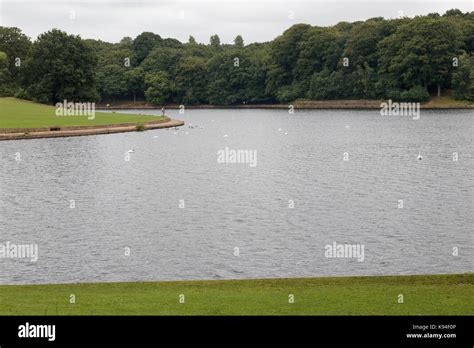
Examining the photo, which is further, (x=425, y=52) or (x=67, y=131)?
(x=425, y=52)

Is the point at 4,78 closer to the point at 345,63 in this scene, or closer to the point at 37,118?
the point at 37,118

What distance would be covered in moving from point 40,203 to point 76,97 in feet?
364

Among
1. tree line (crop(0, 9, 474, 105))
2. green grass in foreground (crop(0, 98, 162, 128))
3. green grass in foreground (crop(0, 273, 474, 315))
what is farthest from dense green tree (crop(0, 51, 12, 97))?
green grass in foreground (crop(0, 273, 474, 315))

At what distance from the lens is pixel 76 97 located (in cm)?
14838

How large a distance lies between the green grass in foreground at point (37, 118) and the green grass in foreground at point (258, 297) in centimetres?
8434

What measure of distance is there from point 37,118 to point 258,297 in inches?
3931

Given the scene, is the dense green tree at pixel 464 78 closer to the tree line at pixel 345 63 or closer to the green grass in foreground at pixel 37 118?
the tree line at pixel 345 63

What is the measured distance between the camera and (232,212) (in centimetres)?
3791

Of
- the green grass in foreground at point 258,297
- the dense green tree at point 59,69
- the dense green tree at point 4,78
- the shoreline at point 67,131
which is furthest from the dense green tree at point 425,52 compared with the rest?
the green grass in foreground at point 258,297

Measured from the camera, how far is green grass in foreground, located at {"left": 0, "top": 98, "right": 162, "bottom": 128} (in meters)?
104

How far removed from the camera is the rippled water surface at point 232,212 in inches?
1041

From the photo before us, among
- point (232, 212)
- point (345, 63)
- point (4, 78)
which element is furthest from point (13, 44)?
point (232, 212)
